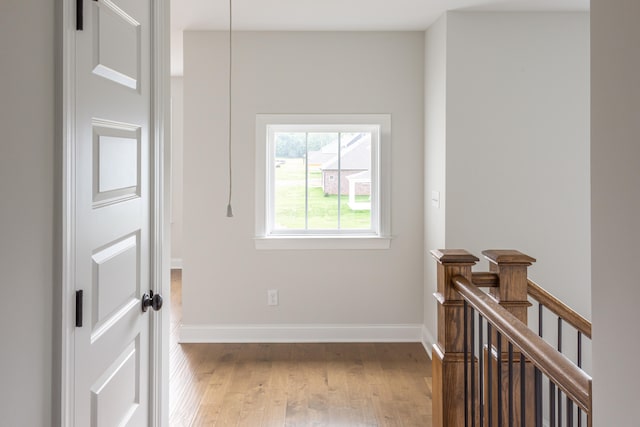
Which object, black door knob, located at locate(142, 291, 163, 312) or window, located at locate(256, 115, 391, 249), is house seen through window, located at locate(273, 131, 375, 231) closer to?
window, located at locate(256, 115, 391, 249)

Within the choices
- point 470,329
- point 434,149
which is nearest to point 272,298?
point 434,149

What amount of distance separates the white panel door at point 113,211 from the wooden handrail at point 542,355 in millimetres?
1118

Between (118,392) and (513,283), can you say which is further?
(513,283)

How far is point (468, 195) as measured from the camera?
399 cm

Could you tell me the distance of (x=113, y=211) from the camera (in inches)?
65.3

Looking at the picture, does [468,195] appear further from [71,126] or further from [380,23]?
[71,126]

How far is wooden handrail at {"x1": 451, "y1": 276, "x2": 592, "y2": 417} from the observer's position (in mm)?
1145

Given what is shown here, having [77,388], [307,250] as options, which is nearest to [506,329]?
[77,388]

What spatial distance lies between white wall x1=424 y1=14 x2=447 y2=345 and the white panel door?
2481 millimetres

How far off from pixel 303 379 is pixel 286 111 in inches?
81.1

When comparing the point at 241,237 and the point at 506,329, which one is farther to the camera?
the point at 241,237

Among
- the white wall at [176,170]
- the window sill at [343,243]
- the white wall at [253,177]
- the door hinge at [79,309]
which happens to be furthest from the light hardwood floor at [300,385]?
the white wall at [176,170]
